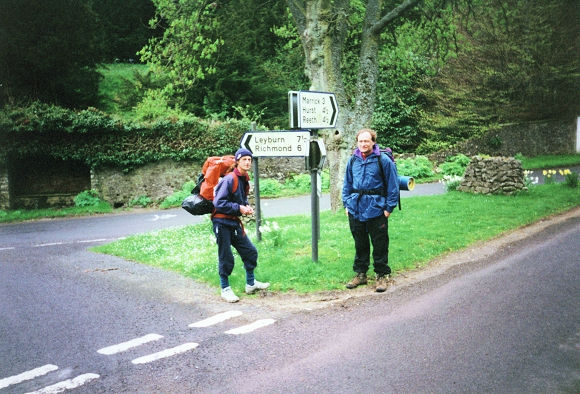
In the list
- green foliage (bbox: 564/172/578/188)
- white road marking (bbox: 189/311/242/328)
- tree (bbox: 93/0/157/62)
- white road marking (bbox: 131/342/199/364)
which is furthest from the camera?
tree (bbox: 93/0/157/62)

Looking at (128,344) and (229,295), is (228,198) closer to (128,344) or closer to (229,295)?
(229,295)

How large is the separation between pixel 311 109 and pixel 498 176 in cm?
917

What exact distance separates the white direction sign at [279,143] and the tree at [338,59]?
4404 millimetres

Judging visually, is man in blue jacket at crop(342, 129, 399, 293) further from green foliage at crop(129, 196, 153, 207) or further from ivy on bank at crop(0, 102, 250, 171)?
ivy on bank at crop(0, 102, 250, 171)

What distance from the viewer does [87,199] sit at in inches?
770

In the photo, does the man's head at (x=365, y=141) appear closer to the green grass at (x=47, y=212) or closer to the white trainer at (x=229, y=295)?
the white trainer at (x=229, y=295)

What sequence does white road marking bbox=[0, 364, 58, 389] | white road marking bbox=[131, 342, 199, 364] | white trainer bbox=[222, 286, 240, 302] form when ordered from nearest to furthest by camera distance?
white road marking bbox=[0, 364, 58, 389], white road marking bbox=[131, 342, 199, 364], white trainer bbox=[222, 286, 240, 302]

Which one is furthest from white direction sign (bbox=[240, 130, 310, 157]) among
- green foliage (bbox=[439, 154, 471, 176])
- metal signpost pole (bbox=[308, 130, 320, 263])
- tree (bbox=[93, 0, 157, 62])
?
tree (bbox=[93, 0, 157, 62])

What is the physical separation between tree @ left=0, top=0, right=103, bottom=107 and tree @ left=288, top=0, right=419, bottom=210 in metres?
14.0

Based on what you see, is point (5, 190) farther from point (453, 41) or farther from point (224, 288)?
point (453, 41)

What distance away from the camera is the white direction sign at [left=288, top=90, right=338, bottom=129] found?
7.74 m

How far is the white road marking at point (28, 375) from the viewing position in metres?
4.51

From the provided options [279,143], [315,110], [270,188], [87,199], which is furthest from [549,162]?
[87,199]

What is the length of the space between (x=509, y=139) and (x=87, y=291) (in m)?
27.7
